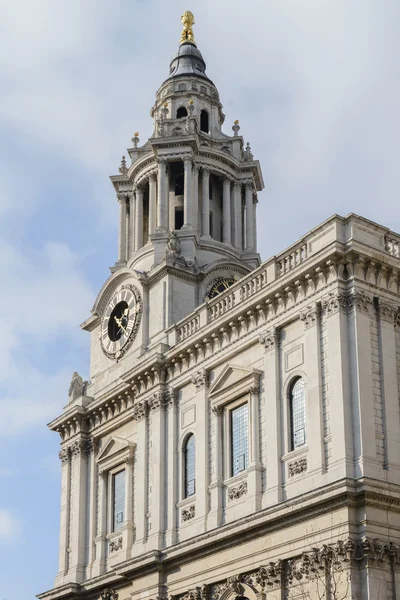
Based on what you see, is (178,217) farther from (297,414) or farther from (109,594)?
(297,414)

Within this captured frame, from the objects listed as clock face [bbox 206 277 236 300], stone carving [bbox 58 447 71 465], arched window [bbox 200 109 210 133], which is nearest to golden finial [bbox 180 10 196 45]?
arched window [bbox 200 109 210 133]

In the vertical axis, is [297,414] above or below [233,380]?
below

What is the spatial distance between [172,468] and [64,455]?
9322 millimetres

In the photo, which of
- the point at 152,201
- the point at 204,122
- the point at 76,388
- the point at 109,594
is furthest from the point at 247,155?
the point at 109,594

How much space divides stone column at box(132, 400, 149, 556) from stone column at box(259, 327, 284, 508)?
24.9 feet

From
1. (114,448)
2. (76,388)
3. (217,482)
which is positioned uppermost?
(76,388)

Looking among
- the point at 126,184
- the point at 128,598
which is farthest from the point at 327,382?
the point at 126,184

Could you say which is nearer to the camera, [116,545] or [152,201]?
[116,545]

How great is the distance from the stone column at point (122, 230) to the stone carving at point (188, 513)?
16.3 m

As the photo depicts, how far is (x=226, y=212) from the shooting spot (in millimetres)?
52812

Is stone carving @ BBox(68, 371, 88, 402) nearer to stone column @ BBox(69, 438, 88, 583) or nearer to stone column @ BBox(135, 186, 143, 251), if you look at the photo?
stone column @ BBox(69, 438, 88, 583)

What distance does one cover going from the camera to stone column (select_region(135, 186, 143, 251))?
52281mm

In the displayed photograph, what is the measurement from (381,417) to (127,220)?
24186 millimetres

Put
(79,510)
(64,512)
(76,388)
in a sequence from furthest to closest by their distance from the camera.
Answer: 1. (76,388)
2. (64,512)
3. (79,510)
